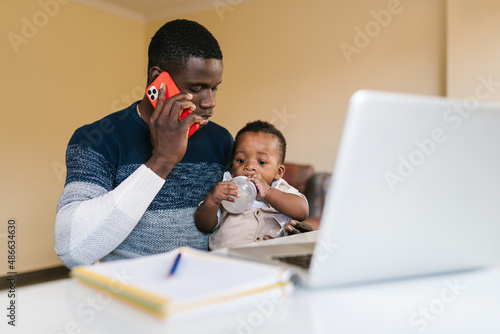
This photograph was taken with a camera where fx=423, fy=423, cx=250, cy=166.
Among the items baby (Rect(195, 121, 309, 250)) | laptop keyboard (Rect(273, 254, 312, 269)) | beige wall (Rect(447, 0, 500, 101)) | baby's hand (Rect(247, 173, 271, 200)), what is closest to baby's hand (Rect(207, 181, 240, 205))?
baby (Rect(195, 121, 309, 250))

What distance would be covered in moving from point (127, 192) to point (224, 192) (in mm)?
355

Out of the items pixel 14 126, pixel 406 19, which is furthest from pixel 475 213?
pixel 14 126

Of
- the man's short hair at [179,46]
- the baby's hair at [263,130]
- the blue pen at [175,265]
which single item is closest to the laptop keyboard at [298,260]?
the blue pen at [175,265]

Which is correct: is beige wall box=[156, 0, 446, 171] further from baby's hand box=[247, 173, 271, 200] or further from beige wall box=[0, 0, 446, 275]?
baby's hand box=[247, 173, 271, 200]

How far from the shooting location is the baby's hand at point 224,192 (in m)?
1.23

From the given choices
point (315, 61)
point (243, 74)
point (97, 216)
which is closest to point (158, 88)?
point (97, 216)

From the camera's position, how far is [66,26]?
13.3ft

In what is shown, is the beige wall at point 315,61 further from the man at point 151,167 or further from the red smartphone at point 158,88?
the red smartphone at point 158,88

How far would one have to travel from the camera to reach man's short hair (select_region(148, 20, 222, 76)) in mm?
1209

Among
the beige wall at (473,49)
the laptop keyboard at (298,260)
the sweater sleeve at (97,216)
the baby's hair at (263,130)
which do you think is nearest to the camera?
the laptop keyboard at (298,260)

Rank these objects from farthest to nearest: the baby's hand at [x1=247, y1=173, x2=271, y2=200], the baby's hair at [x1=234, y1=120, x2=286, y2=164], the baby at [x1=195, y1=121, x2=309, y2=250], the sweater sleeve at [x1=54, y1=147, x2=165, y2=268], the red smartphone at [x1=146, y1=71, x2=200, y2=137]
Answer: the baby's hair at [x1=234, y1=120, x2=286, y2=164] < the baby's hand at [x1=247, y1=173, x2=271, y2=200] < the baby at [x1=195, y1=121, x2=309, y2=250] < the red smartphone at [x1=146, y1=71, x2=200, y2=137] < the sweater sleeve at [x1=54, y1=147, x2=165, y2=268]

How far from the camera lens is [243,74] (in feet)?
13.6

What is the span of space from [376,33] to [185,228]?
265 centimetres

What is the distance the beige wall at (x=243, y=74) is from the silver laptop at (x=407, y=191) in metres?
2.75
